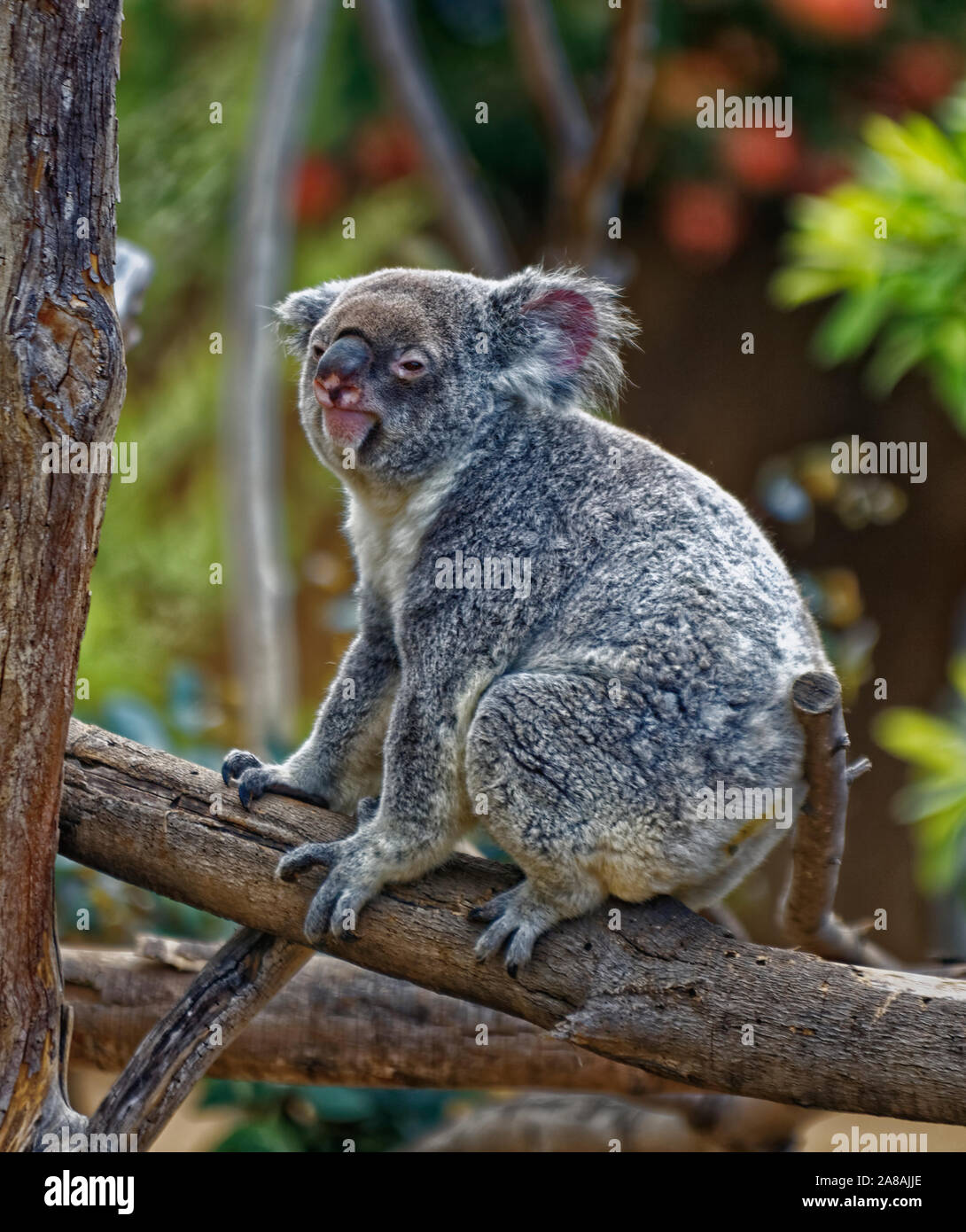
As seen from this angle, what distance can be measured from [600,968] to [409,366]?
1.37 m

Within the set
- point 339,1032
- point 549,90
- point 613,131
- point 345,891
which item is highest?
point 549,90

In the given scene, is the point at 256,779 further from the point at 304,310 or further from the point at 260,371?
the point at 260,371

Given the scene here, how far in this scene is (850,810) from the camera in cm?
811

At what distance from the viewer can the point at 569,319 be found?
9.87ft

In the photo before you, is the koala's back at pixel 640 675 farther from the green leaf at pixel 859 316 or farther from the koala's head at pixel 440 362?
the green leaf at pixel 859 316

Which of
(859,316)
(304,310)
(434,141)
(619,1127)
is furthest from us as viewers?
(434,141)

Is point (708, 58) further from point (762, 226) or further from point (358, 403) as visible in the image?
point (358, 403)

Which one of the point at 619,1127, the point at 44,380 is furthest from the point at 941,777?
the point at 44,380

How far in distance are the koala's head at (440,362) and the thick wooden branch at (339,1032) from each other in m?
1.46

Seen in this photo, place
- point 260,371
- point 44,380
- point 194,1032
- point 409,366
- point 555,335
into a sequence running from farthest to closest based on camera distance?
point 260,371, point 555,335, point 409,366, point 194,1032, point 44,380

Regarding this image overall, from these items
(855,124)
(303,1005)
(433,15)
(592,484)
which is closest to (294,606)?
(433,15)

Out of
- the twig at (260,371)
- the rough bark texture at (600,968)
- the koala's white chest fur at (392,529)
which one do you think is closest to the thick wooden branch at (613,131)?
the twig at (260,371)

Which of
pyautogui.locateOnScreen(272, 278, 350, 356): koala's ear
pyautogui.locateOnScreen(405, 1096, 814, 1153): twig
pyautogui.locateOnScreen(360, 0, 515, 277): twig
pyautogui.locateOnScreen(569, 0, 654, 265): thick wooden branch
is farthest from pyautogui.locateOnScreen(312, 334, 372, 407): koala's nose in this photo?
pyautogui.locateOnScreen(360, 0, 515, 277): twig

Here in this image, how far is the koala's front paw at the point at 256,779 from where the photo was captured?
2855 millimetres
